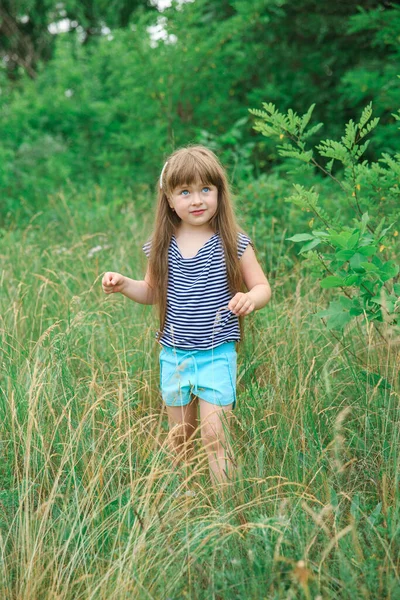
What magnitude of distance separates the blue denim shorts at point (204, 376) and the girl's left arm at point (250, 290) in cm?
22

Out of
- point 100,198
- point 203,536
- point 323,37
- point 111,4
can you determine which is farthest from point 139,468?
point 111,4

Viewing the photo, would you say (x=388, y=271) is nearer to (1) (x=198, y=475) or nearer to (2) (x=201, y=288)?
(2) (x=201, y=288)

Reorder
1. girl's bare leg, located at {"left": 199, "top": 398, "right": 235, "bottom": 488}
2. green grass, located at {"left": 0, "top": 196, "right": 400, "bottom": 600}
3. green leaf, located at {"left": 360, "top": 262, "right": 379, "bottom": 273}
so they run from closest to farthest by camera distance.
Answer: green grass, located at {"left": 0, "top": 196, "right": 400, "bottom": 600} < green leaf, located at {"left": 360, "top": 262, "right": 379, "bottom": 273} < girl's bare leg, located at {"left": 199, "top": 398, "right": 235, "bottom": 488}

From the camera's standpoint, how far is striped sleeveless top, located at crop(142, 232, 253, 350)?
280 centimetres

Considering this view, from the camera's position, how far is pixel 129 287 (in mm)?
2955

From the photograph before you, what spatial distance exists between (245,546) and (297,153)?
5.13 feet

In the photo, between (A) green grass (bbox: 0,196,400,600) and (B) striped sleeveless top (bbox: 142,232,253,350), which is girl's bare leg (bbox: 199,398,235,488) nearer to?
(A) green grass (bbox: 0,196,400,600)

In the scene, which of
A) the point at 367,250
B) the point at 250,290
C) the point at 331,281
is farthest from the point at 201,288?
the point at 367,250

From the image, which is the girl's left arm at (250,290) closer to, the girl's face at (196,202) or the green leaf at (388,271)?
the girl's face at (196,202)

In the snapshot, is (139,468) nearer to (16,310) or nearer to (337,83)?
(16,310)

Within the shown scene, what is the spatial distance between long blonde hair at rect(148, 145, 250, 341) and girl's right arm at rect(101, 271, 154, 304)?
46mm

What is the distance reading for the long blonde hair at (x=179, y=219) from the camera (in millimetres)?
2836

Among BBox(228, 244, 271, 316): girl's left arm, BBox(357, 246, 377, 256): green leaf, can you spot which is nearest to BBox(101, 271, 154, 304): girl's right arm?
BBox(228, 244, 271, 316): girl's left arm

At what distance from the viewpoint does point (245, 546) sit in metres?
2.17
